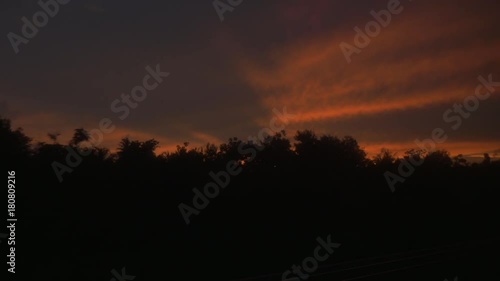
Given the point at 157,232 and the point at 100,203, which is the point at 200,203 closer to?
the point at 157,232

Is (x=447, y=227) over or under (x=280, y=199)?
under

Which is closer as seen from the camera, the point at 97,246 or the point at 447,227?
the point at 97,246

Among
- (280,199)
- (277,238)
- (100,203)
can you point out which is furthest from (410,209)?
(100,203)

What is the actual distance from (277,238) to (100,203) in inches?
385

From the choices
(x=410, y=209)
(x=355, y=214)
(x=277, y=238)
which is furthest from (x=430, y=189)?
(x=277, y=238)

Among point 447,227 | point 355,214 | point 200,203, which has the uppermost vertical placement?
point 200,203

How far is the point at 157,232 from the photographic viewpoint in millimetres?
23422

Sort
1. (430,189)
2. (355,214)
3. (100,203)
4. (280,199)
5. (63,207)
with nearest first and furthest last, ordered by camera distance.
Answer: (63,207), (100,203), (280,199), (355,214), (430,189)

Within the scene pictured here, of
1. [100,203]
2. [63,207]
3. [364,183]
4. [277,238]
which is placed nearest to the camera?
[63,207]

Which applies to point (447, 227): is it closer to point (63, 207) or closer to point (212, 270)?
point (212, 270)

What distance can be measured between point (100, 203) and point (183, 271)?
25.4ft

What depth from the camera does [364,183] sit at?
37.7 m

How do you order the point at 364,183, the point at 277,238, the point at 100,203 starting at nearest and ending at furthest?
the point at 100,203, the point at 277,238, the point at 364,183

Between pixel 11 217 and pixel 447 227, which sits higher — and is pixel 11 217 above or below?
above
